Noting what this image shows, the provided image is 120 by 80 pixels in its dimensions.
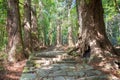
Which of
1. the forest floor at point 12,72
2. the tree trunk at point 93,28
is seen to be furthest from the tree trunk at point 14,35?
the tree trunk at point 93,28

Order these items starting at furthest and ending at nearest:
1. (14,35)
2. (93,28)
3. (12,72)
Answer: (14,35)
(93,28)
(12,72)

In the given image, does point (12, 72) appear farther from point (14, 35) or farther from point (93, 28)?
point (93, 28)

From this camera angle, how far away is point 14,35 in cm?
848

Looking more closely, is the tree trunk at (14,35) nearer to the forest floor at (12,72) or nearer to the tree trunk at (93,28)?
the forest floor at (12,72)

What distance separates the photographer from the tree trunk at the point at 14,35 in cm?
826

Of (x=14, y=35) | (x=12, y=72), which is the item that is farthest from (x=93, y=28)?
(x=12, y=72)

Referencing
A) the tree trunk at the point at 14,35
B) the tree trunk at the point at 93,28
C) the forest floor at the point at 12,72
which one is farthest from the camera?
the tree trunk at the point at 14,35

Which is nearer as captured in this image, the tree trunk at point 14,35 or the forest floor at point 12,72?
the forest floor at point 12,72

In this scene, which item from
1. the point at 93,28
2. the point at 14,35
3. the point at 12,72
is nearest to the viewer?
the point at 12,72

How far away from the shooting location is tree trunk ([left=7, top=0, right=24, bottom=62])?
A: 8.26 m

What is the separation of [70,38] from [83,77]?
14.9 m

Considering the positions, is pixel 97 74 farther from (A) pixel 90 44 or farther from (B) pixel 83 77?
(A) pixel 90 44

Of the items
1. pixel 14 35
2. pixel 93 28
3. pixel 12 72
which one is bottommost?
pixel 12 72

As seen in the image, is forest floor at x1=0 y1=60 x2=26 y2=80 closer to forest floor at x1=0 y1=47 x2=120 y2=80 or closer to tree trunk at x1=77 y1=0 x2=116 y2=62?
forest floor at x1=0 y1=47 x2=120 y2=80
